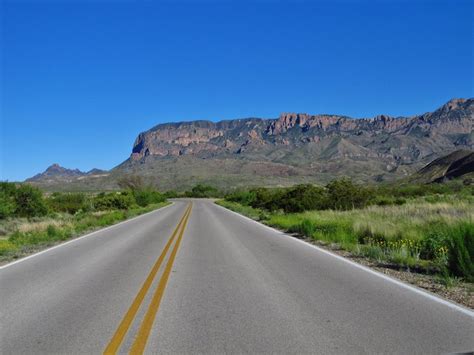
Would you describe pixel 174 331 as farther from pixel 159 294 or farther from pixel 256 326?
pixel 159 294

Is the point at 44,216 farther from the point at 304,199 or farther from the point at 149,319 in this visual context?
the point at 149,319

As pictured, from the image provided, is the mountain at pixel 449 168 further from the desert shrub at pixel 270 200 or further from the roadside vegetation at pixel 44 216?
the roadside vegetation at pixel 44 216

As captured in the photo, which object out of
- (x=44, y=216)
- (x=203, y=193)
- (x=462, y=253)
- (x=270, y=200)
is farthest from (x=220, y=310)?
(x=203, y=193)

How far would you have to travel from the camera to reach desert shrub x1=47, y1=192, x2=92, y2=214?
53.0m

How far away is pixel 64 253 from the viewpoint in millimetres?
14492

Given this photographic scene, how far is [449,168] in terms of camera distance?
124m

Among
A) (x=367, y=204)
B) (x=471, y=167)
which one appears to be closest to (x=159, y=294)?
(x=367, y=204)

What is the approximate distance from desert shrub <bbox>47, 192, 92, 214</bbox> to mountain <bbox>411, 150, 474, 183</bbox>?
270 feet

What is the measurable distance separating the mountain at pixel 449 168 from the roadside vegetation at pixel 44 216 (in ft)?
238

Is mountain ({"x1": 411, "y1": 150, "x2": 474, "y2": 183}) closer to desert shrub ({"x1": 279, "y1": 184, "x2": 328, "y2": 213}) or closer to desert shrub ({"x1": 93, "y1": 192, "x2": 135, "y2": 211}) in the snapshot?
desert shrub ({"x1": 93, "y1": 192, "x2": 135, "y2": 211})

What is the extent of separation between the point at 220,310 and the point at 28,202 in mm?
39334

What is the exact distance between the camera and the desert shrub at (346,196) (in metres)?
34.6

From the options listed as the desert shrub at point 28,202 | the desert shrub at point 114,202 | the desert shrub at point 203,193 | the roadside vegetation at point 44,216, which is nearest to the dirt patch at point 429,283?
the roadside vegetation at point 44,216

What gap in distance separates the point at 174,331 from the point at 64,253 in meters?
9.64
